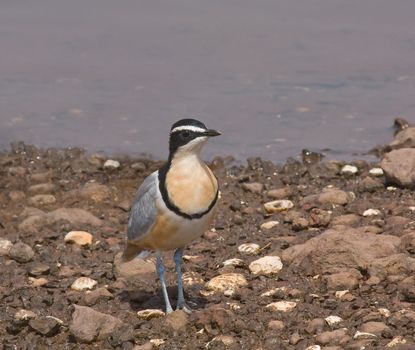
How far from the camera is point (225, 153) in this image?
11.9 metres

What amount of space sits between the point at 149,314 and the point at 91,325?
474 mm

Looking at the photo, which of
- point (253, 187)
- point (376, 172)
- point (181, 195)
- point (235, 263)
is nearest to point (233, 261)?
point (235, 263)

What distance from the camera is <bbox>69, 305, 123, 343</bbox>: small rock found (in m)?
7.64

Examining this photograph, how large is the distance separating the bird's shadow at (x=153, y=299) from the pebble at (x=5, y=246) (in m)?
1.27

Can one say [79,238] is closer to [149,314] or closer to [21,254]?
[21,254]

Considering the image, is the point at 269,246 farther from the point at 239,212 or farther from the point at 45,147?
the point at 45,147

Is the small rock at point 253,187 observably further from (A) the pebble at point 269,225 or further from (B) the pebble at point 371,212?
(B) the pebble at point 371,212

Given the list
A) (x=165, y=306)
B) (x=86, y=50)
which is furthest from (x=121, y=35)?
(x=165, y=306)

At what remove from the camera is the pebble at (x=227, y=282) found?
840 cm

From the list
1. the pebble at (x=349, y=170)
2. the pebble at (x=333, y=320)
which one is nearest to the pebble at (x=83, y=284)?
the pebble at (x=333, y=320)

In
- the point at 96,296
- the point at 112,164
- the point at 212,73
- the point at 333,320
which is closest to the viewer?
the point at 333,320

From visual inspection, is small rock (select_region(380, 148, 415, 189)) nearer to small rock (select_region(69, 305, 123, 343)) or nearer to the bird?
the bird

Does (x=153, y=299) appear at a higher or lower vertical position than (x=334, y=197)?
lower

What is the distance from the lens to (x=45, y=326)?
774 centimetres
